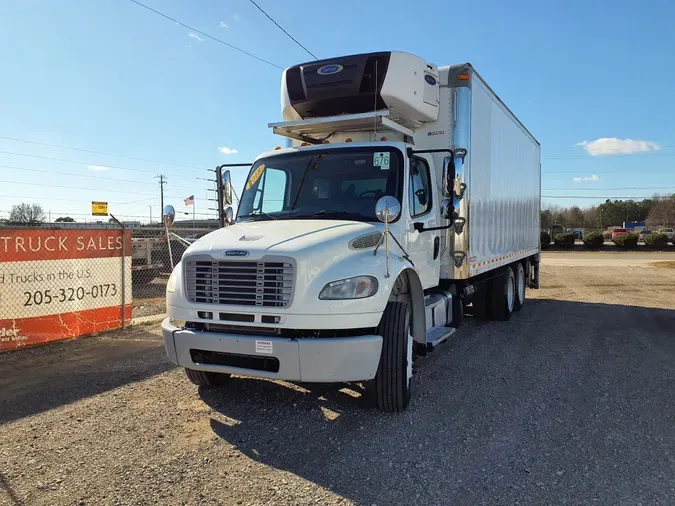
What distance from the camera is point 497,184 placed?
8.45m

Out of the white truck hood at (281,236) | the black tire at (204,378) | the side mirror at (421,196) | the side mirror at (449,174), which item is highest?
the side mirror at (449,174)

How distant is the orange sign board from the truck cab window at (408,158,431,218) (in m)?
5.25

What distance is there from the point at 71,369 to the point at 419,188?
4.73 metres

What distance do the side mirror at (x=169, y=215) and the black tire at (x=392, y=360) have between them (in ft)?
10.0

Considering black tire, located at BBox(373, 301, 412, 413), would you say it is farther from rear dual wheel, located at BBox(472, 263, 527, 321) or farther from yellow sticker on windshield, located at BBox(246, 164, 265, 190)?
rear dual wheel, located at BBox(472, 263, 527, 321)

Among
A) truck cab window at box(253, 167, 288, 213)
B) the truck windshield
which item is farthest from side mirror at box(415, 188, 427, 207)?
truck cab window at box(253, 167, 288, 213)

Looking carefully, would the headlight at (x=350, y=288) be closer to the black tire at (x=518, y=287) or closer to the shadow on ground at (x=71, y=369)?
the shadow on ground at (x=71, y=369)

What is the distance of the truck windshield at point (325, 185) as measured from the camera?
511 cm

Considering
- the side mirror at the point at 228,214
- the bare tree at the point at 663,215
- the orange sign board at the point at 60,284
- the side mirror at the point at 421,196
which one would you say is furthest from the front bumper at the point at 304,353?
the bare tree at the point at 663,215

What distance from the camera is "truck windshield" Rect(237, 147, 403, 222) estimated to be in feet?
16.8

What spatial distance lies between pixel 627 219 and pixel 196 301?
4402 inches

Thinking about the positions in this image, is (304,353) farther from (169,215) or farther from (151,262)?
(151,262)

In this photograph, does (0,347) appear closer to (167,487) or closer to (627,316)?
(167,487)

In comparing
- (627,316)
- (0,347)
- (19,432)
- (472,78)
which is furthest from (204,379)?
(627,316)
